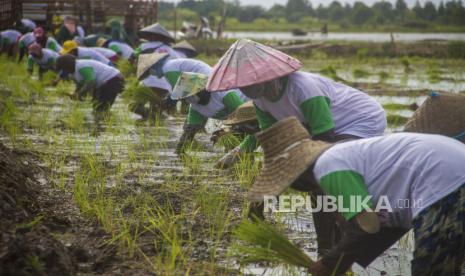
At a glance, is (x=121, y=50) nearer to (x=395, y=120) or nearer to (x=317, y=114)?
(x=395, y=120)

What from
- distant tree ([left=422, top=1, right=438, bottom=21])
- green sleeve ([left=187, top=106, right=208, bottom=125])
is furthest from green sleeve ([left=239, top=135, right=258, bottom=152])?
distant tree ([left=422, top=1, right=438, bottom=21])

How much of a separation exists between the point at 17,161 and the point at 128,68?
7.13 metres

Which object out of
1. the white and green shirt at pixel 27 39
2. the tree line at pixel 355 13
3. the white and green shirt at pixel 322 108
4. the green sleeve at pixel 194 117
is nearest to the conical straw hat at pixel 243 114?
the green sleeve at pixel 194 117

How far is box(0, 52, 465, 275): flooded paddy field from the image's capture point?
351 cm

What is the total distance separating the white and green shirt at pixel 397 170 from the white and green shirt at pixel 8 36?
13.8 m

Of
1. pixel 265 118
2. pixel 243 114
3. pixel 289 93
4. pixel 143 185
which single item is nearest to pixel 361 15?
pixel 243 114

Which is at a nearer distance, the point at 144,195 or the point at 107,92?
the point at 144,195

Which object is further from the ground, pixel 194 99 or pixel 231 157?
pixel 194 99

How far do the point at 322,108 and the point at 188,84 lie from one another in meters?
2.58

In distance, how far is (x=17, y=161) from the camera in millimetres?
4898

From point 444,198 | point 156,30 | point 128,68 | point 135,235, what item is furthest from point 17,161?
point 128,68

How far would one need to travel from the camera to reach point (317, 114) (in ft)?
11.8

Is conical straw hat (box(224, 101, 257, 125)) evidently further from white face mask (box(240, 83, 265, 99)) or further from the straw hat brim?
the straw hat brim

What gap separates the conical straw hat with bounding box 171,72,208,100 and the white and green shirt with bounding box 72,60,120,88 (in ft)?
10.6
